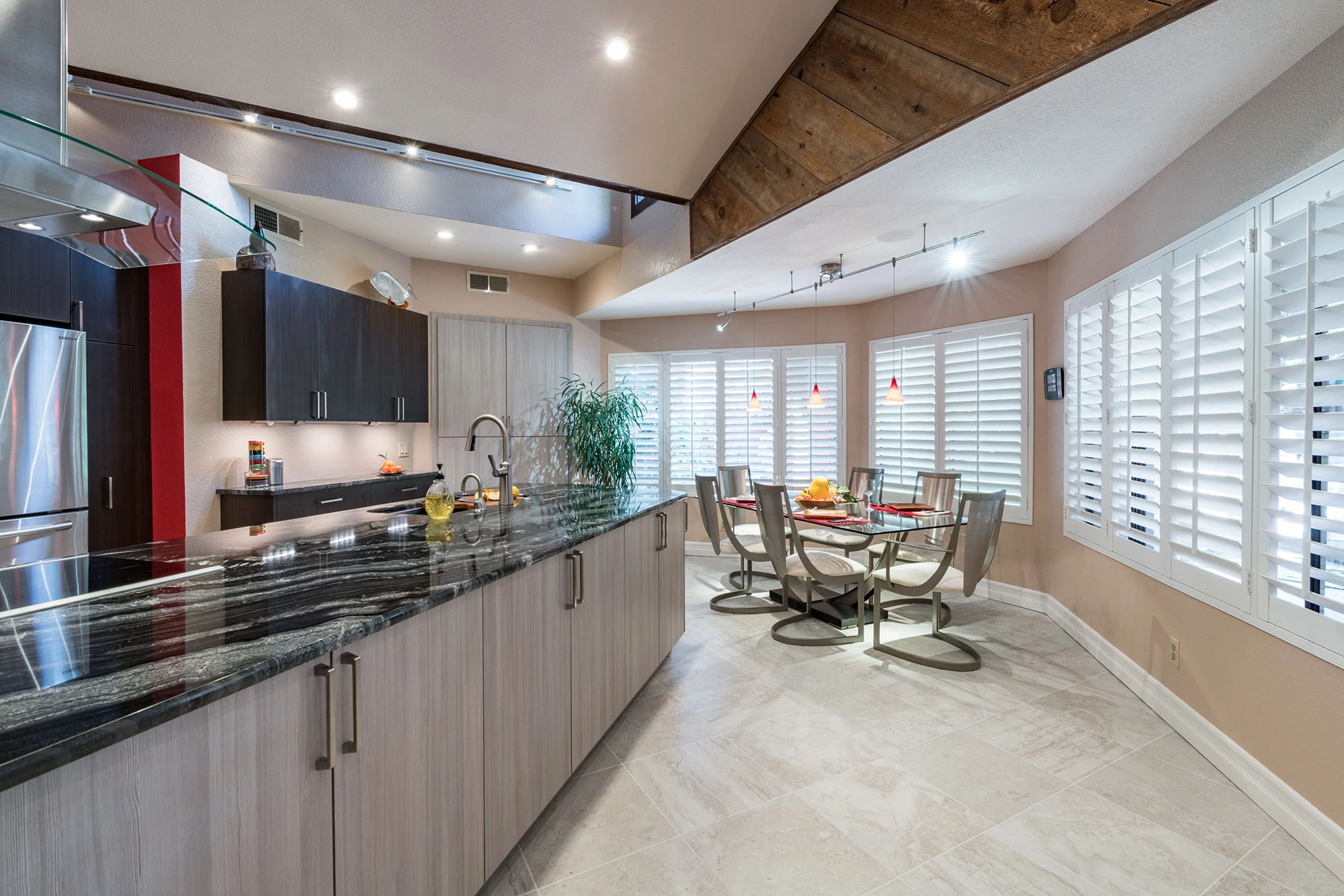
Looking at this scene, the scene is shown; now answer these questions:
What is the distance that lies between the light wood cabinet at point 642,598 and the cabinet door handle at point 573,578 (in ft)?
1.72

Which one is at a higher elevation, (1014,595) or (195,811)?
(195,811)

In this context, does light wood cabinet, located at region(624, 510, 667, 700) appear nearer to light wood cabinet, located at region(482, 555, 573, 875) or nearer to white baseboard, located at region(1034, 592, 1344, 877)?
light wood cabinet, located at region(482, 555, 573, 875)

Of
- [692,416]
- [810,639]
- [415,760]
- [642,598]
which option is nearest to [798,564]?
[810,639]

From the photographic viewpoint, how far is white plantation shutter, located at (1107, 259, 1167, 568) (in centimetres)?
289

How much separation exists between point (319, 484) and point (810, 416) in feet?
14.2

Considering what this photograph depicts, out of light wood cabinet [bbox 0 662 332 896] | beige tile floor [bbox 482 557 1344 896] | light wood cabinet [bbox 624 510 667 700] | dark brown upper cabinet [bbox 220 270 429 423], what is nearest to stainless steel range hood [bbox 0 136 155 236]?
light wood cabinet [bbox 0 662 332 896]

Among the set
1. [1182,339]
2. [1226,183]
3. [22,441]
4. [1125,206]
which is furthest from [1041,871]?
[22,441]

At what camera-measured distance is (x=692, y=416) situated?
6.52m

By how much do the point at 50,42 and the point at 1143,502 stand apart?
438cm

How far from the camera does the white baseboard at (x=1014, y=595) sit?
444 centimetres

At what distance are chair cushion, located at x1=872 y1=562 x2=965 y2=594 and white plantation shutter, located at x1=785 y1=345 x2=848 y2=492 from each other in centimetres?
228

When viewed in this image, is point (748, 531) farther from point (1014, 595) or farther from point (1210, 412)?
point (1210, 412)

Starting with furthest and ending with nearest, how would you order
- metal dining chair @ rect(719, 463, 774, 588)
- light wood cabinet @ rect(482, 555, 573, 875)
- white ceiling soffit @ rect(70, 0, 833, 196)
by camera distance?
metal dining chair @ rect(719, 463, 774, 588), white ceiling soffit @ rect(70, 0, 833, 196), light wood cabinet @ rect(482, 555, 573, 875)

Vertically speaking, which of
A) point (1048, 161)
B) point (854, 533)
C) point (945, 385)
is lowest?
point (854, 533)
